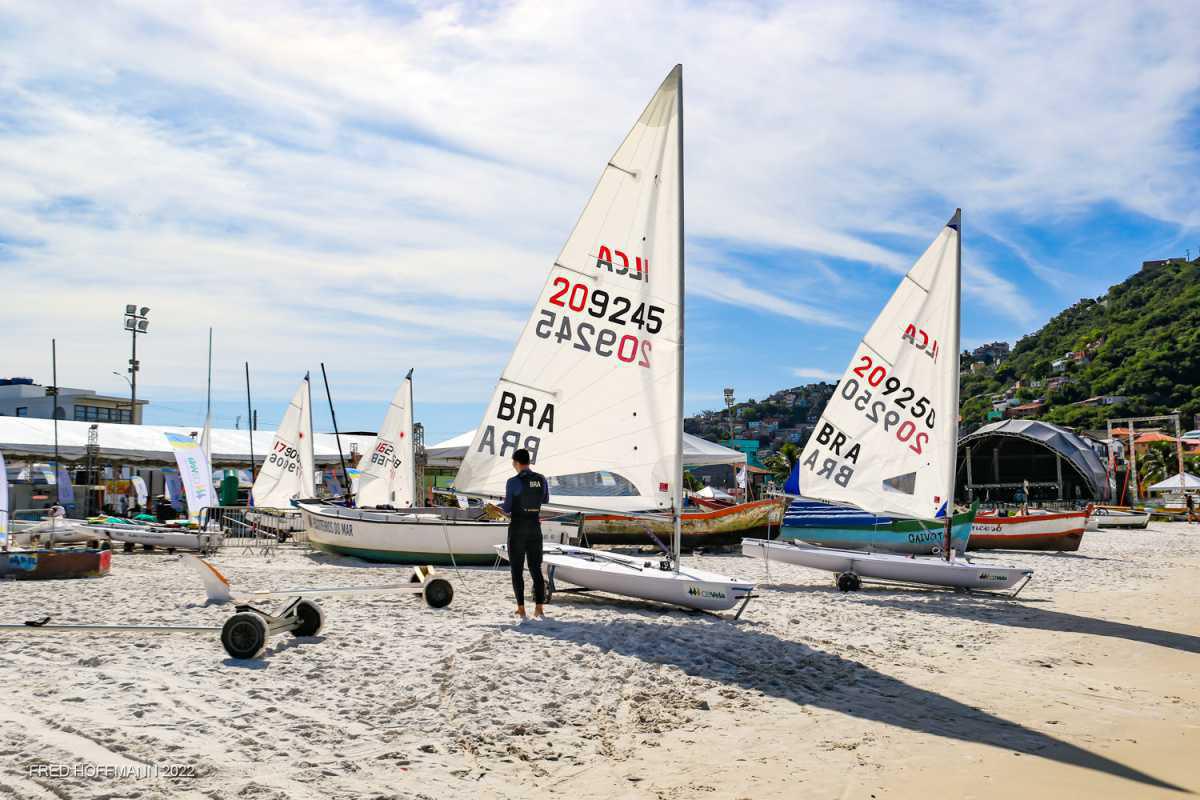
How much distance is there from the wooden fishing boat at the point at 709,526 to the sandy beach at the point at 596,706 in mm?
10349

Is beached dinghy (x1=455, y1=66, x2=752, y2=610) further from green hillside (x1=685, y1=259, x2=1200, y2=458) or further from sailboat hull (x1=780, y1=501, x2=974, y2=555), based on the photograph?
green hillside (x1=685, y1=259, x2=1200, y2=458)

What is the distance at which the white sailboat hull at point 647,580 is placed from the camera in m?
8.97

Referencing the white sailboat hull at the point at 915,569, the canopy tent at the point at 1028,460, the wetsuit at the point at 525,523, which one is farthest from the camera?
the canopy tent at the point at 1028,460

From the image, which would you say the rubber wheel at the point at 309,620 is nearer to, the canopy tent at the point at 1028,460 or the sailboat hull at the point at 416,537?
the sailboat hull at the point at 416,537

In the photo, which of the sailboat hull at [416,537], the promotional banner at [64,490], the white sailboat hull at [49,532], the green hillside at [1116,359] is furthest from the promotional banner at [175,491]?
the green hillside at [1116,359]

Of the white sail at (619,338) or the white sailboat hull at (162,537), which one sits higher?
the white sail at (619,338)

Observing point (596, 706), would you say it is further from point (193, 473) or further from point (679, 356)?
point (193, 473)

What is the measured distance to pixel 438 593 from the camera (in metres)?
9.38

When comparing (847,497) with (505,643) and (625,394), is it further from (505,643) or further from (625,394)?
(505,643)

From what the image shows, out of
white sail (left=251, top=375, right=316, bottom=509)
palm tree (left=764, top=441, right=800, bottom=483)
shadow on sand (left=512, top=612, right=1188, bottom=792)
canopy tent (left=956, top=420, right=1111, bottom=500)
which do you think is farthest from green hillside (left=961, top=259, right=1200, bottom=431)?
shadow on sand (left=512, top=612, right=1188, bottom=792)

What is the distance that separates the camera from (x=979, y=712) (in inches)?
244

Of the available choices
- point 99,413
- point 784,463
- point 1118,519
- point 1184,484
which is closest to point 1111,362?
point 784,463

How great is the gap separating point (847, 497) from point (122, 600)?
33.0ft

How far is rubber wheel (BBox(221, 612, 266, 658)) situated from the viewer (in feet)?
20.9
